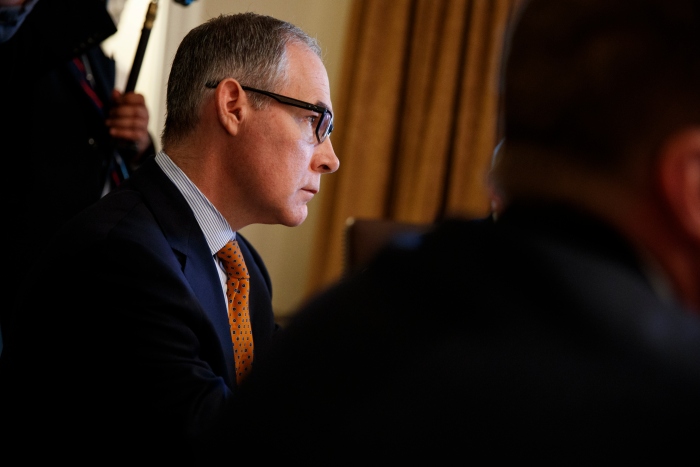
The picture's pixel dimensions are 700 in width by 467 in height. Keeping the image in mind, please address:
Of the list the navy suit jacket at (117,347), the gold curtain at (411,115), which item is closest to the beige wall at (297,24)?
the gold curtain at (411,115)

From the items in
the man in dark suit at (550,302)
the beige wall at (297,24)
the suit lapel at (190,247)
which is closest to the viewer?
the man in dark suit at (550,302)

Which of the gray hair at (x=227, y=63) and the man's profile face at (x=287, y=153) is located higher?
the gray hair at (x=227, y=63)

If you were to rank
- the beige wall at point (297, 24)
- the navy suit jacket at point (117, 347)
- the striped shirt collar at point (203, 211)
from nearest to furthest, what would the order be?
1. the navy suit jacket at point (117, 347)
2. the striped shirt collar at point (203, 211)
3. the beige wall at point (297, 24)

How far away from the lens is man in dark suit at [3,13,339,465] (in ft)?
3.53

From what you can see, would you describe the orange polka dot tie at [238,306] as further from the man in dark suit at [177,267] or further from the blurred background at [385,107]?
the blurred background at [385,107]

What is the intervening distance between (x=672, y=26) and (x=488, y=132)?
2673 millimetres

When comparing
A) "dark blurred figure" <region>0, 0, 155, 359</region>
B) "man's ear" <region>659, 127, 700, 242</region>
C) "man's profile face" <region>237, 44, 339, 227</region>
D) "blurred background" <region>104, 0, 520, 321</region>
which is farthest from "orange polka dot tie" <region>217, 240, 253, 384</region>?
"blurred background" <region>104, 0, 520, 321</region>

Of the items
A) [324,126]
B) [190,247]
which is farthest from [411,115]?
[190,247]

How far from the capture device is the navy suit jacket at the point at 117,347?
106 cm

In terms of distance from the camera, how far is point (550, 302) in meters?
0.46

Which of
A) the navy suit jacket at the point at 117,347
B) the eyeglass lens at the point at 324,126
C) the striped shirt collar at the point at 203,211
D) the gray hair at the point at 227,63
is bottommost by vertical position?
the navy suit jacket at the point at 117,347

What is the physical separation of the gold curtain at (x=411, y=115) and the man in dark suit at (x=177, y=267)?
160cm

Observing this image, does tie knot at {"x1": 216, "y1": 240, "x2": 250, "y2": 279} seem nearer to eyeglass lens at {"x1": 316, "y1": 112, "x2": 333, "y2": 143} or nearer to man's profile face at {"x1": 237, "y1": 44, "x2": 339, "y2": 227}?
man's profile face at {"x1": 237, "y1": 44, "x2": 339, "y2": 227}

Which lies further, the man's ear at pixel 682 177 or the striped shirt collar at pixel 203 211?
the striped shirt collar at pixel 203 211
